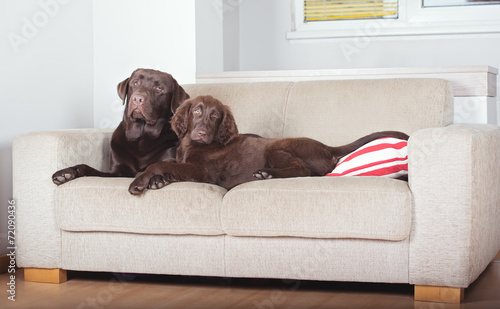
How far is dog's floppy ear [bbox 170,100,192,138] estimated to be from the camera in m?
2.79

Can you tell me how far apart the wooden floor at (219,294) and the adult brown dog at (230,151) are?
1.45ft

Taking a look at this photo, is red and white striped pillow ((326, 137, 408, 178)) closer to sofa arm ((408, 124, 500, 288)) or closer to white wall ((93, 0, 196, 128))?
sofa arm ((408, 124, 500, 288))

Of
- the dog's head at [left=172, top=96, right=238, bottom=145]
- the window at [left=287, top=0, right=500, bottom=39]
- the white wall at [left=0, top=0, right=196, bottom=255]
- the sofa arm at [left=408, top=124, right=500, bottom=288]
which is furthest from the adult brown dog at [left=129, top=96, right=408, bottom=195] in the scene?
the window at [left=287, top=0, right=500, bottom=39]

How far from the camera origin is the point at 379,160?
2.70 m

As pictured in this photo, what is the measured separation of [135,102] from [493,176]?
157 cm

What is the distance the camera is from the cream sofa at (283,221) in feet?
7.53

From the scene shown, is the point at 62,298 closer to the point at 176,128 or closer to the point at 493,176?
the point at 176,128

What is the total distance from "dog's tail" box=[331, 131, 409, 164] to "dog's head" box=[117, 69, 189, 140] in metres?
0.78

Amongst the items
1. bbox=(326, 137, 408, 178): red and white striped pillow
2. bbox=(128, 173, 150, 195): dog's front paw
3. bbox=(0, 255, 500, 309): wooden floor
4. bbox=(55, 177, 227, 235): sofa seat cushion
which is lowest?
bbox=(0, 255, 500, 309): wooden floor

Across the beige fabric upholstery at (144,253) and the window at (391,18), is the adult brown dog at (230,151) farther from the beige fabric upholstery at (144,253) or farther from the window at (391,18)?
the window at (391,18)

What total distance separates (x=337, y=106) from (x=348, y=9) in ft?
5.72

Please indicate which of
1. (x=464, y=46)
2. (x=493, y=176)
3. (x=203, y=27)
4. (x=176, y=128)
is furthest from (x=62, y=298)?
(x=464, y=46)

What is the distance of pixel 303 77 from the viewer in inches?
147

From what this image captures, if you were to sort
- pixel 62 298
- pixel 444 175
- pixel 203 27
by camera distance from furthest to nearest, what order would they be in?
pixel 203 27
pixel 62 298
pixel 444 175
